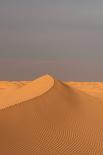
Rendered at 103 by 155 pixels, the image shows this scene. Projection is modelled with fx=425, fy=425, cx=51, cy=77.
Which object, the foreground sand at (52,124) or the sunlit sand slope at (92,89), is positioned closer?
the foreground sand at (52,124)

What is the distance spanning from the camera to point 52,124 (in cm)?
1404

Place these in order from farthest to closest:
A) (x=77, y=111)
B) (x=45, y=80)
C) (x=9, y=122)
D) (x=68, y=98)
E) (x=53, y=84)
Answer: (x=45, y=80)
(x=53, y=84)
(x=68, y=98)
(x=77, y=111)
(x=9, y=122)

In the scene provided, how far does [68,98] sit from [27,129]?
171 inches

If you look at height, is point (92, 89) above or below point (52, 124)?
below

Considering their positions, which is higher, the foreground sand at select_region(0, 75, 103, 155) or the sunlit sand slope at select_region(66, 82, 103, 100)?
the foreground sand at select_region(0, 75, 103, 155)

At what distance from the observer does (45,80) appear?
65.4 feet

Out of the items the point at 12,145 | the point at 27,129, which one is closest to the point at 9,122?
the point at 27,129

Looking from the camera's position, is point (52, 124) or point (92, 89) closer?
point (52, 124)

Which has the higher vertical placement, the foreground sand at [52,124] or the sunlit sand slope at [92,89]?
the foreground sand at [52,124]

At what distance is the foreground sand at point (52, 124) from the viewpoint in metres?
12.0

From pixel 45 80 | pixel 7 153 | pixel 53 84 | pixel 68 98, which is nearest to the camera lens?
pixel 7 153

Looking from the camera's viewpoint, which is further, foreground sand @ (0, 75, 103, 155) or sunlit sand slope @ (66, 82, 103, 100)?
sunlit sand slope @ (66, 82, 103, 100)

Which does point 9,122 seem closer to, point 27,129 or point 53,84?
point 27,129

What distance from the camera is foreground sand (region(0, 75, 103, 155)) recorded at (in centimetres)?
1204
